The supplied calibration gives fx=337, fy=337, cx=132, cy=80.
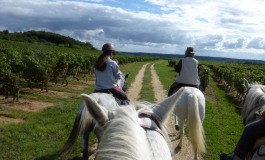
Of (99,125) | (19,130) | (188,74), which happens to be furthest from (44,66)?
(99,125)

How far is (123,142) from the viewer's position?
1.56 metres

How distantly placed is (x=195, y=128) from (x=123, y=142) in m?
3.24

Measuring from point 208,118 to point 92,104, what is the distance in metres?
10.7

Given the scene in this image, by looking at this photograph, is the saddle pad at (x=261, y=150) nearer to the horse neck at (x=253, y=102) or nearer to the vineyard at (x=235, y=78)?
the horse neck at (x=253, y=102)

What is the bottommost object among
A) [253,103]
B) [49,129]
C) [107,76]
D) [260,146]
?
[49,129]

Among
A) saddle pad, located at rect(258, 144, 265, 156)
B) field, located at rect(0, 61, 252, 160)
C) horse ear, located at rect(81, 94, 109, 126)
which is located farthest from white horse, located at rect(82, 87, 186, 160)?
field, located at rect(0, 61, 252, 160)

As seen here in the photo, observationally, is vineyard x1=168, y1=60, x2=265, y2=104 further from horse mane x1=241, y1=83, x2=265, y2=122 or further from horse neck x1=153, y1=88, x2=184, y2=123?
horse neck x1=153, y1=88, x2=184, y2=123

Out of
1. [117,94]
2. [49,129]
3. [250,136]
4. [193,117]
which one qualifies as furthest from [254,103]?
[49,129]

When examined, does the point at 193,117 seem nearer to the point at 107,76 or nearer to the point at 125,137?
the point at 107,76

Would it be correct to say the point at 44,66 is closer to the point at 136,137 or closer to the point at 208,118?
the point at 208,118

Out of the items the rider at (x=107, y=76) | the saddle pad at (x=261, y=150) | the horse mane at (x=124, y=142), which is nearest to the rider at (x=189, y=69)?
the rider at (x=107, y=76)

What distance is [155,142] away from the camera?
1905mm

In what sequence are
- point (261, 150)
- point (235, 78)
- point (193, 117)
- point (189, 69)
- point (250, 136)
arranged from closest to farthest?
point (261, 150) < point (250, 136) < point (193, 117) < point (189, 69) < point (235, 78)

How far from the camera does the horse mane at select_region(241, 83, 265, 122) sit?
4883 mm
